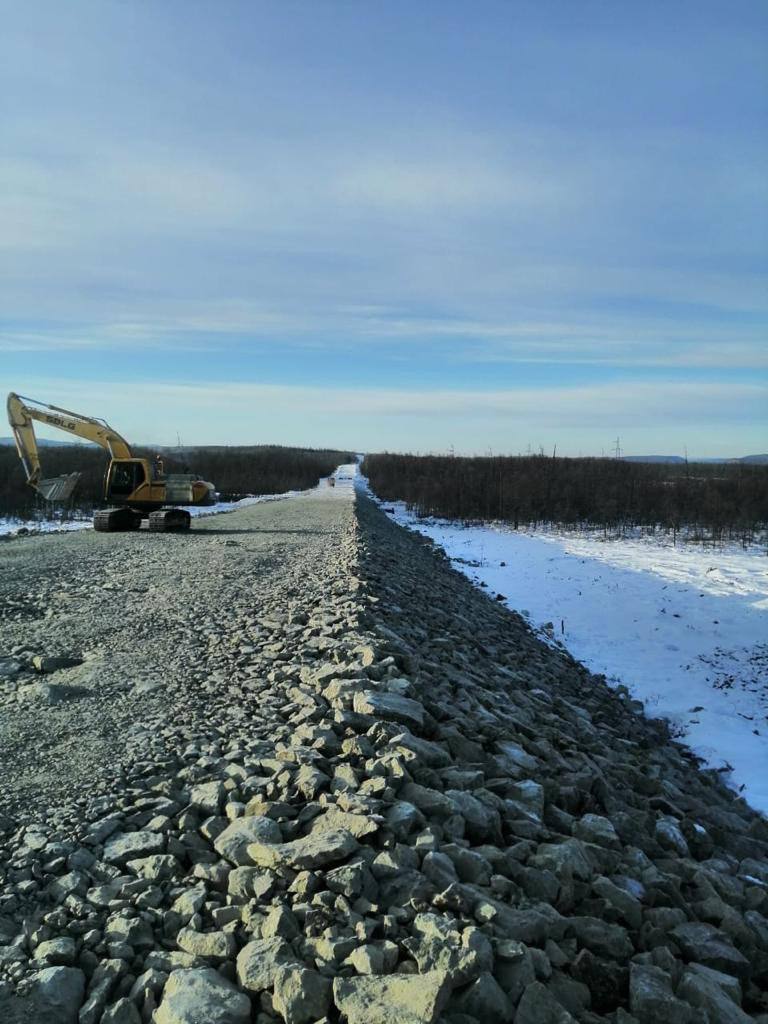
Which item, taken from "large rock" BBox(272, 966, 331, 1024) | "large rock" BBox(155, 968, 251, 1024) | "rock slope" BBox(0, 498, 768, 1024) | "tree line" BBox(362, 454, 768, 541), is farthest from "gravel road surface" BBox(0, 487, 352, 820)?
"tree line" BBox(362, 454, 768, 541)

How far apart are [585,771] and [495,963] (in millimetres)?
2533

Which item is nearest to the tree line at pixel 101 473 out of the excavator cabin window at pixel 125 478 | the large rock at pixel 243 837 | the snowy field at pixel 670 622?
the excavator cabin window at pixel 125 478

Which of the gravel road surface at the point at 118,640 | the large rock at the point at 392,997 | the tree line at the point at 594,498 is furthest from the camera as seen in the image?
the tree line at the point at 594,498

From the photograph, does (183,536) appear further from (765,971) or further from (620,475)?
(620,475)

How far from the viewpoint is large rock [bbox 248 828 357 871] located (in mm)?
2832

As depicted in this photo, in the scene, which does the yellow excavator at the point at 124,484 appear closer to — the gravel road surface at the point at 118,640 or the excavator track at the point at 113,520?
the excavator track at the point at 113,520

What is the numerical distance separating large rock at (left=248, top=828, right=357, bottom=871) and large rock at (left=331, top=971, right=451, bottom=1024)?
1.89ft

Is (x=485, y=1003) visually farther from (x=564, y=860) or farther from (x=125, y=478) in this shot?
(x=125, y=478)

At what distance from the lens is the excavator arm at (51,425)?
17.6 metres

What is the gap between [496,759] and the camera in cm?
430

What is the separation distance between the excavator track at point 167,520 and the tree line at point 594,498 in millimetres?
17086

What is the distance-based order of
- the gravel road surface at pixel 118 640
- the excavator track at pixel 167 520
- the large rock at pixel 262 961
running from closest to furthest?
the large rock at pixel 262 961, the gravel road surface at pixel 118 640, the excavator track at pixel 167 520

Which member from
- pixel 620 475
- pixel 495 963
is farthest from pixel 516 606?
pixel 620 475

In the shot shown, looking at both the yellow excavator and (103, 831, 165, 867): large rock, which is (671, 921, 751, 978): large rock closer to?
(103, 831, 165, 867): large rock
